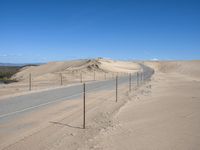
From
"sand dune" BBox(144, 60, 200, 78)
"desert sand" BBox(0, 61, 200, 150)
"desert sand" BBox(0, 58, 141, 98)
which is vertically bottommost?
"desert sand" BBox(0, 61, 200, 150)

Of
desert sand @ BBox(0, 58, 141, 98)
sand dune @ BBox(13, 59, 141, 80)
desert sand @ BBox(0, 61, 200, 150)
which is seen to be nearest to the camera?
desert sand @ BBox(0, 61, 200, 150)

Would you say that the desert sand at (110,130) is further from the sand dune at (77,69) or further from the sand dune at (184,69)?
the sand dune at (184,69)

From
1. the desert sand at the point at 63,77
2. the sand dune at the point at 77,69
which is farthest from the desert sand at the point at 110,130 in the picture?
the sand dune at the point at 77,69

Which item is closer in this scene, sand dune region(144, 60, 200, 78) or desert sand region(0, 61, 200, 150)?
desert sand region(0, 61, 200, 150)

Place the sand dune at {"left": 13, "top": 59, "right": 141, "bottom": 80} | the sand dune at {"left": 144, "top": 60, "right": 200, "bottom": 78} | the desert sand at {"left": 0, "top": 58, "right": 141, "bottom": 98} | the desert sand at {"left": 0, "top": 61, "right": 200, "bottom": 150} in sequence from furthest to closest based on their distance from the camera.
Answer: the sand dune at {"left": 144, "top": 60, "right": 200, "bottom": 78} < the sand dune at {"left": 13, "top": 59, "right": 141, "bottom": 80} < the desert sand at {"left": 0, "top": 58, "right": 141, "bottom": 98} < the desert sand at {"left": 0, "top": 61, "right": 200, "bottom": 150}

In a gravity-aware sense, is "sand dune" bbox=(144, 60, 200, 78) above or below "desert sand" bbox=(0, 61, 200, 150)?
above

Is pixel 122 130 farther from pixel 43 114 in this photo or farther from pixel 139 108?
pixel 43 114

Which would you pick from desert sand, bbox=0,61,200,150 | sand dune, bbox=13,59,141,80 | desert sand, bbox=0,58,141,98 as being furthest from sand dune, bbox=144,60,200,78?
desert sand, bbox=0,61,200,150

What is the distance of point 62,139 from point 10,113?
439 centimetres

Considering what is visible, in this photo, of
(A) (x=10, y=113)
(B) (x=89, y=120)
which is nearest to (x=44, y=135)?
(B) (x=89, y=120)

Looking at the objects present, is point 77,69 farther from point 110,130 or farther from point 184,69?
point 110,130

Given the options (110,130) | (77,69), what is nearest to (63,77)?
(77,69)

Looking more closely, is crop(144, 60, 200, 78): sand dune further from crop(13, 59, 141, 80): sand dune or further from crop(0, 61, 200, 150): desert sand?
crop(0, 61, 200, 150): desert sand

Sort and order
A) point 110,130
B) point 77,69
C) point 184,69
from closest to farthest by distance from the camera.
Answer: point 110,130
point 77,69
point 184,69
